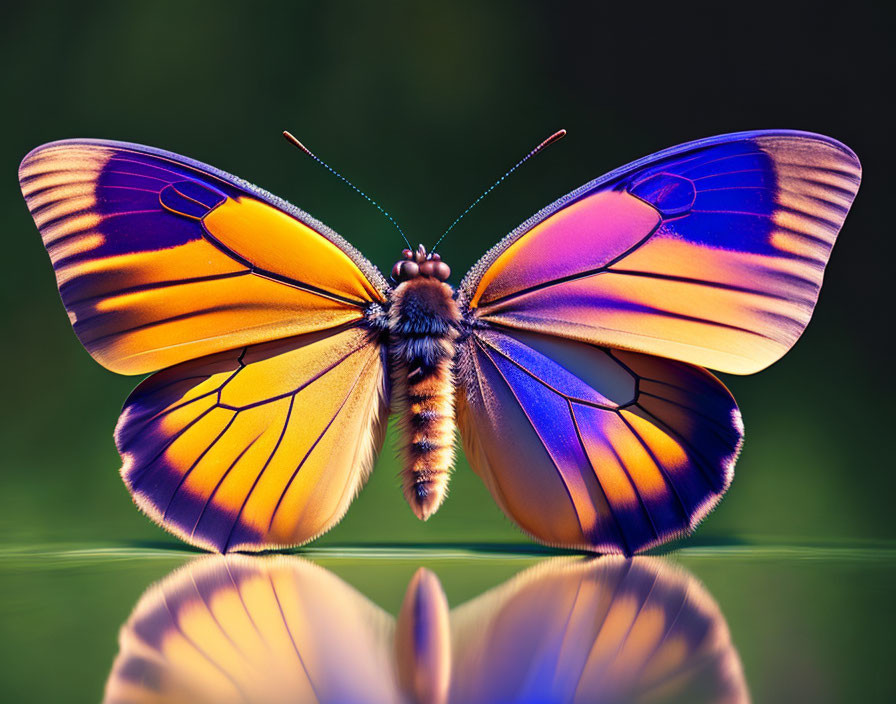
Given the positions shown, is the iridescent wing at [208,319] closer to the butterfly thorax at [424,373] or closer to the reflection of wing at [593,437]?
the butterfly thorax at [424,373]

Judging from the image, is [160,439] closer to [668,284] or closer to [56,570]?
[56,570]

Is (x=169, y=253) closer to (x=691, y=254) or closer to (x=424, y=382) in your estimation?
(x=424, y=382)

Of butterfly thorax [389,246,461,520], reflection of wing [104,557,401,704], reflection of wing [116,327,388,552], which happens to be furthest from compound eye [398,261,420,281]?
reflection of wing [104,557,401,704]

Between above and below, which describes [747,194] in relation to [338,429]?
above

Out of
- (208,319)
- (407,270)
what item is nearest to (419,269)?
(407,270)

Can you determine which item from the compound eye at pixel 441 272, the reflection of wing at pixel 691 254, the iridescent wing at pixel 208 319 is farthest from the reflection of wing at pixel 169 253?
the reflection of wing at pixel 691 254

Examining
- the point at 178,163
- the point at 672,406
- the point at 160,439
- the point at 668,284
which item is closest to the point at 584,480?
the point at 672,406

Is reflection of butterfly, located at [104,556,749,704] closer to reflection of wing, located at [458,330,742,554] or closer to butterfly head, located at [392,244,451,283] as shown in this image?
reflection of wing, located at [458,330,742,554]
